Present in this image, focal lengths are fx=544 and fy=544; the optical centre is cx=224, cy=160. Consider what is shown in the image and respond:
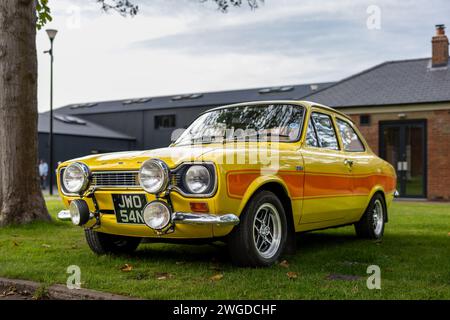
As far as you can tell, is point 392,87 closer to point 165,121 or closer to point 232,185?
point 232,185

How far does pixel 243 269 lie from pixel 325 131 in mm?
2367

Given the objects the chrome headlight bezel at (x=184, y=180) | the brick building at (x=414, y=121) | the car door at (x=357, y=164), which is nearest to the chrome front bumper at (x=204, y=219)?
the chrome headlight bezel at (x=184, y=180)

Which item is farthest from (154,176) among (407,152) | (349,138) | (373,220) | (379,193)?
(407,152)

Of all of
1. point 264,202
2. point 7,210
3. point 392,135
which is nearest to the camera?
point 264,202

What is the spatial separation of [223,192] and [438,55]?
68.4ft

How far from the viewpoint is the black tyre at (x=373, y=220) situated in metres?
7.31

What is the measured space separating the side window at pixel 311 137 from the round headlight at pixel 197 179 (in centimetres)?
171

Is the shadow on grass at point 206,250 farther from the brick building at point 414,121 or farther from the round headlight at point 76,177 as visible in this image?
the brick building at point 414,121

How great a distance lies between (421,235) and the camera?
775 cm

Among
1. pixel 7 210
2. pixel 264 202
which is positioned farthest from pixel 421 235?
pixel 7 210

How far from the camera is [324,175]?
6.09 metres
